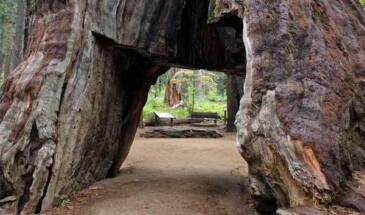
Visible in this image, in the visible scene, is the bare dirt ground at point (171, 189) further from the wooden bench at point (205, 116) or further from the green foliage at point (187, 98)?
the green foliage at point (187, 98)

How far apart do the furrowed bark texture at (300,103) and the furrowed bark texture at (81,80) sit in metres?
2.06

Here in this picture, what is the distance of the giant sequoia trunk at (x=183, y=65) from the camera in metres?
5.08

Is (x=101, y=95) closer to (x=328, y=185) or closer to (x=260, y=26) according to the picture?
→ (x=260, y=26)

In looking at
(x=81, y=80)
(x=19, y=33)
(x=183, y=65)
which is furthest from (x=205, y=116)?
(x=81, y=80)

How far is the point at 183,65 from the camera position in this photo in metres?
9.85

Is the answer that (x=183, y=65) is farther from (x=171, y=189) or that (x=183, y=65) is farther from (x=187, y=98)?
(x=187, y=98)

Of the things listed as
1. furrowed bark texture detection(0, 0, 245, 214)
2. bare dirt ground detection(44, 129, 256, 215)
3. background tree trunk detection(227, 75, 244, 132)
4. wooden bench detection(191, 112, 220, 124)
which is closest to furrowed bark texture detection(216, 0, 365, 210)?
bare dirt ground detection(44, 129, 256, 215)

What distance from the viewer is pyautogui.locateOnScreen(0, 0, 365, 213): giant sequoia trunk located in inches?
200

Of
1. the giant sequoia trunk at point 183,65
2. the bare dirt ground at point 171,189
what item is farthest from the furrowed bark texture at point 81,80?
the bare dirt ground at point 171,189

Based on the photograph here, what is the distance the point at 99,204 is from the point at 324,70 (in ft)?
13.9

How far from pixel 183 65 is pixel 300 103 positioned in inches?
195

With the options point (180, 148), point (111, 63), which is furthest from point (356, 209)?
point (180, 148)

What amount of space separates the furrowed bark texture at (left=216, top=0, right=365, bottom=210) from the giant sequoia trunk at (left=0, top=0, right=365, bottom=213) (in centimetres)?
2

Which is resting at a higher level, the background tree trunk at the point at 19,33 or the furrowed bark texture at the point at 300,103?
the background tree trunk at the point at 19,33
